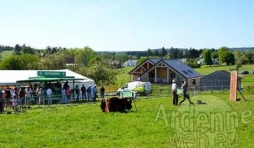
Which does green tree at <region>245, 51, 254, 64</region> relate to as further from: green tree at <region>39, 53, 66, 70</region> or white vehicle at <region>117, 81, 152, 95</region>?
white vehicle at <region>117, 81, 152, 95</region>

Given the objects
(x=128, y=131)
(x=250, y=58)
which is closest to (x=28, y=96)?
(x=128, y=131)

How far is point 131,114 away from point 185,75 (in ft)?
170

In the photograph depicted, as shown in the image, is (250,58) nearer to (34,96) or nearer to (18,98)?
(34,96)

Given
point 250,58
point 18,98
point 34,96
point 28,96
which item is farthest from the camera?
point 250,58

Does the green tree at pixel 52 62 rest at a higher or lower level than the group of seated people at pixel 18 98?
higher

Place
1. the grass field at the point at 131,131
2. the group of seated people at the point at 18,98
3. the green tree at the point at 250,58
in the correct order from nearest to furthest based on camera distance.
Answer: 1. the grass field at the point at 131,131
2. the group of seated people at the point at 18,98
3. the green tree at the point at 250,58

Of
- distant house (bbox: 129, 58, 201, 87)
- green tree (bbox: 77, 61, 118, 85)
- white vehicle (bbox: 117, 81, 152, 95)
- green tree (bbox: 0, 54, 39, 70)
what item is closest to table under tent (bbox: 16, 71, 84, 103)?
white vehicle (bbox: 117, 81, 152, 95)

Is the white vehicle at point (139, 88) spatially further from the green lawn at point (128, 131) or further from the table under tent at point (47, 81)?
the green lawn at point (128, 131)

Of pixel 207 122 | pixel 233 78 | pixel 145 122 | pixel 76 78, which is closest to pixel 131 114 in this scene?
pixel 145 122

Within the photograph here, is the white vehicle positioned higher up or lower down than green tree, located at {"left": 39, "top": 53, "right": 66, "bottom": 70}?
lower down

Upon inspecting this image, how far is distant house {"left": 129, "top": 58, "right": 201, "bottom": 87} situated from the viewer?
72.6 metres

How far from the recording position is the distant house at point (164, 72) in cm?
7262

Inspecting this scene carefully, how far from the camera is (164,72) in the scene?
2963 inches

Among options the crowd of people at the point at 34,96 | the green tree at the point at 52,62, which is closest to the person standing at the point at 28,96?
the crowd of people at the point at 34,96
